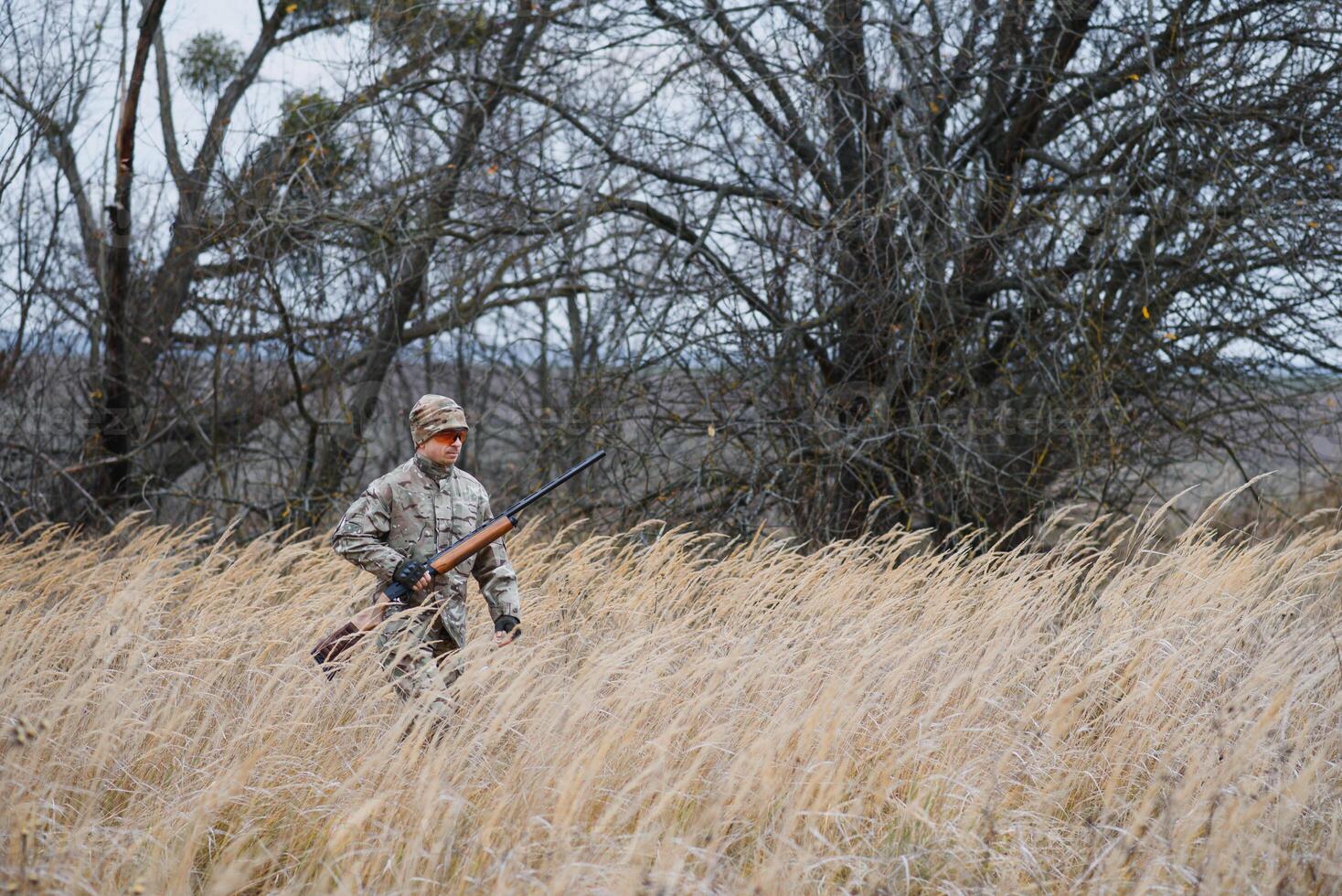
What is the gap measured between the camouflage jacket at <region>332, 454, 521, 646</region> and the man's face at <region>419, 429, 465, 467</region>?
47 millimetres

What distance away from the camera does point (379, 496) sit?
12.7 ft

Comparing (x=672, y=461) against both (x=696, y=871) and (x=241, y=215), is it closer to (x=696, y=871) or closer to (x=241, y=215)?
(x=241, y=215)

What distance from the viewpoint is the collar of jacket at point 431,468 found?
3.95 m

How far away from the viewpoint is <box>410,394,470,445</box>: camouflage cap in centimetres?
388

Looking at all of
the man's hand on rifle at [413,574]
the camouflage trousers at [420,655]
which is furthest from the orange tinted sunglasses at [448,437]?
the camouflage trousers at [420,655]

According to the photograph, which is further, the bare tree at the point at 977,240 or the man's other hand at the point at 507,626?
the bare tree at the point at 977,240

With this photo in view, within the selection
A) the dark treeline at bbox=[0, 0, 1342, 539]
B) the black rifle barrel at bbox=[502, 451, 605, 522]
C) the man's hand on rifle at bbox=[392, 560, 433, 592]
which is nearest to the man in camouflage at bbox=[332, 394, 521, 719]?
the man's hand on rifle at bbox=[392, 560, 433, 592]

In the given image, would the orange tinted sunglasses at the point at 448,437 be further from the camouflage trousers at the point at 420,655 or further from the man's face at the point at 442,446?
the camouflage trousers at the point at 420,655

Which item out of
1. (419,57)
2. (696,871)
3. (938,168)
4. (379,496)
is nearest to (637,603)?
(379,496)

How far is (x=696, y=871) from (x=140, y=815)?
1.58 metres

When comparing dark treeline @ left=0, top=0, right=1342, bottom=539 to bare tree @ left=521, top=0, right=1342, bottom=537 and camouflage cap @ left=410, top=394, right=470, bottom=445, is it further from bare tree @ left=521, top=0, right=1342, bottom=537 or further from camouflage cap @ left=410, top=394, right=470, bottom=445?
camouflage cap @ left=410, top=394, right=470, bottom=445

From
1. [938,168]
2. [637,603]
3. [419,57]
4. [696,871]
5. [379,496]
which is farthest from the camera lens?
[419,57]

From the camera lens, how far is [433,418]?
3.88 meters

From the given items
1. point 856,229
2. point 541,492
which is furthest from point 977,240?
point 541,492
